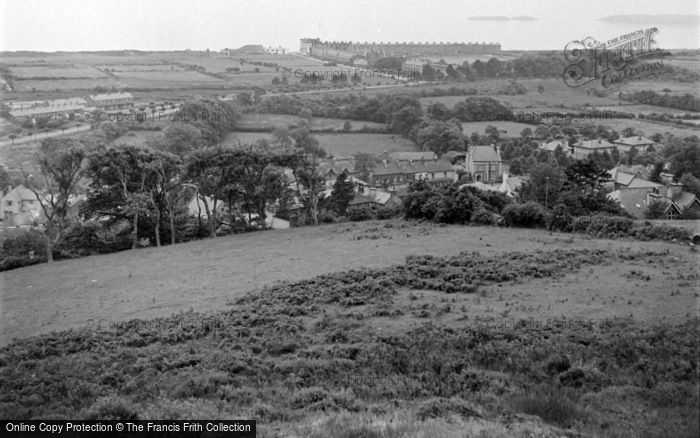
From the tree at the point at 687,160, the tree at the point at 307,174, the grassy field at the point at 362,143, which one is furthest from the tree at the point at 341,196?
the tree at the point at 687,160

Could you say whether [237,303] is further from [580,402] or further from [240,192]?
[240,192]

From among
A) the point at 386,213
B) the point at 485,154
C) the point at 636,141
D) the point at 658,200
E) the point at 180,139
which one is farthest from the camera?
the point at 636,141

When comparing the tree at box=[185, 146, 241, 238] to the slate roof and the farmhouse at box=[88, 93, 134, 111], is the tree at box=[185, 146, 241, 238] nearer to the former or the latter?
the farmhouse at box=[88, 93, 134, 111]

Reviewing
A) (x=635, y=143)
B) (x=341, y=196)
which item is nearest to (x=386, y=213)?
(x=341, y=196)

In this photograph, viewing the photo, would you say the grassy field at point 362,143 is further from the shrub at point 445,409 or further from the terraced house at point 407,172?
the shrub at point 445,409

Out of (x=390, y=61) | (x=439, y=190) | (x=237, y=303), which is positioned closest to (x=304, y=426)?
(x=237, y=303)

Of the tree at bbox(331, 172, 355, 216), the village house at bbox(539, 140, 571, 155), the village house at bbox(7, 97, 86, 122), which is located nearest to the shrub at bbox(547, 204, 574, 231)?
the tree at bbox(331, 172, 355, 216)

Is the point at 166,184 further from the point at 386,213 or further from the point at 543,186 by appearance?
the point at 543,186
